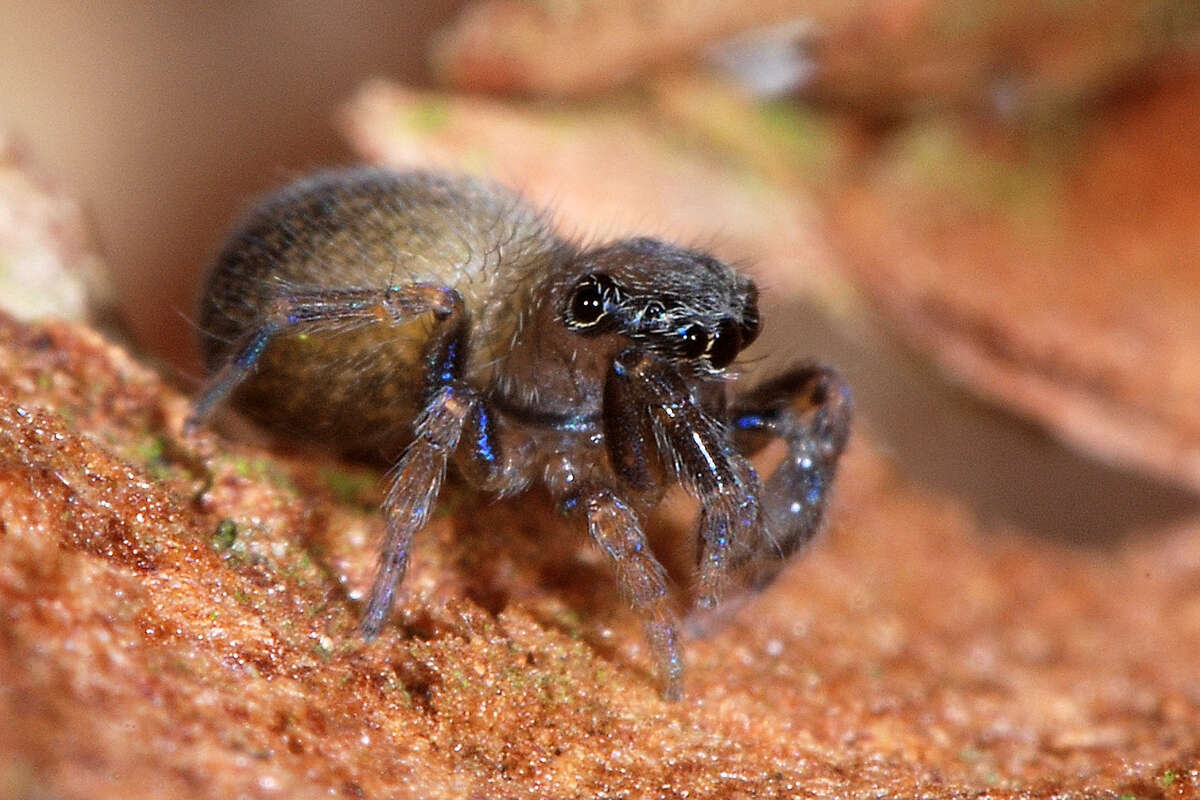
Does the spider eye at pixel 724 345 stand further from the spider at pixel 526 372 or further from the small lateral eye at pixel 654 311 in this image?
the small lateral eye at pixel 654 311

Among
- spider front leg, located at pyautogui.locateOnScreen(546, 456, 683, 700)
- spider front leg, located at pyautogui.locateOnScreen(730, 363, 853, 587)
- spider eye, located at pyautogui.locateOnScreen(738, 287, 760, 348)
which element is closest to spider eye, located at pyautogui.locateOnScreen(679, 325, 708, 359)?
spider eye, located at pyautogui.locateOnScreen(738, 287, 760, 348)

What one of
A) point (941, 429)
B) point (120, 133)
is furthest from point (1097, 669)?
point (120, 133)

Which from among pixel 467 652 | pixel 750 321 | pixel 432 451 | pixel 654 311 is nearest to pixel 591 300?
pixel 654 311

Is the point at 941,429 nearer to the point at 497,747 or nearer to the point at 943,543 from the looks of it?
the point at 943,543

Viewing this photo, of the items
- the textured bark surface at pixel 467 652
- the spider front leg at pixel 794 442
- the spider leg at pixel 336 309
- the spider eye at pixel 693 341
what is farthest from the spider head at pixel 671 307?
the textured bark surface at pixel 467 652

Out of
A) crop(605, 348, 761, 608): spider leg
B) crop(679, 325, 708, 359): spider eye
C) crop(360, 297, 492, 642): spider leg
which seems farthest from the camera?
crop(679, 325, 708, 359): spider eye

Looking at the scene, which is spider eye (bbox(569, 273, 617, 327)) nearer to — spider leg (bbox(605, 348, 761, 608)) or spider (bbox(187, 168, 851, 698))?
spider (bbox(187, 168, 851, 698))

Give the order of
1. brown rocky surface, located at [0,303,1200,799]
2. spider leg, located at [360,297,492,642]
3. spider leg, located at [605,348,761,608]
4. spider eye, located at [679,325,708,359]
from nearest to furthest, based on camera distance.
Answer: brown rocky surface, located at [0,303,1200,799]
spider leg, located at [360,297,492,642]
spider leg, located at [605,348,761,608]
spider eye, located at [679,325,708,359]
